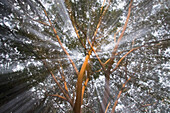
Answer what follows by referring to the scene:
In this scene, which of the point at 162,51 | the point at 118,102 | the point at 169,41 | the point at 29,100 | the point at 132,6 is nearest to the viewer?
the point at 169,41

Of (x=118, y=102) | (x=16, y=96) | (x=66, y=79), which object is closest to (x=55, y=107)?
(x=66, y=79)

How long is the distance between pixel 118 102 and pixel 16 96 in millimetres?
1678

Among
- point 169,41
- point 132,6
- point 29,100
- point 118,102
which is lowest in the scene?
point 118,102

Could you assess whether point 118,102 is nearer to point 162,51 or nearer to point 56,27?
point 162,51

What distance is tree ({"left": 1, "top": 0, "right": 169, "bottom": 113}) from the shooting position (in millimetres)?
1200

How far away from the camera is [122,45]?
1.32 metres

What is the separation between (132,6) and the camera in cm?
127

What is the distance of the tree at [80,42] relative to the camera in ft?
3.94

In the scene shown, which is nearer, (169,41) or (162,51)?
(169,41)

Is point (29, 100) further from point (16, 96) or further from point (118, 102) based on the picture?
point (118, 102)

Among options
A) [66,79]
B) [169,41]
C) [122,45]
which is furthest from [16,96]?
[169,41]

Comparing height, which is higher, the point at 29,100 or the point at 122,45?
the point at 122,45

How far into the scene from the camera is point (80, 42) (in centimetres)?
148

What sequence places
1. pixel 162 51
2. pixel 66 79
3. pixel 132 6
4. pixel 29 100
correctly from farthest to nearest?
pixel 66 79 < pixel 29 100 < pixel 132 6 < pixel 162 51
